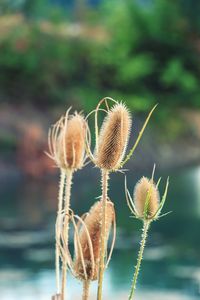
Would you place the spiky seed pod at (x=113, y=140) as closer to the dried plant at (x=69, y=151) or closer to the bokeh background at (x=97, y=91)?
the dried plant at (x=69, y=151)

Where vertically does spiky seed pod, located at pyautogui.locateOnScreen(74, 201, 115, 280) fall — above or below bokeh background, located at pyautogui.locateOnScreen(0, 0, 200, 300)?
below

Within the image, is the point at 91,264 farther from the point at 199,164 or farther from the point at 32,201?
the point at 199,164

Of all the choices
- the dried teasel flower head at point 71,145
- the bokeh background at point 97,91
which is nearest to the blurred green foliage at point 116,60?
the bokeh background at point 97,91

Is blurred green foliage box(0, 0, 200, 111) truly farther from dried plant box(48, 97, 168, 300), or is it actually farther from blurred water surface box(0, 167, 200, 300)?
dried plant box(48, 97, 168, 300)

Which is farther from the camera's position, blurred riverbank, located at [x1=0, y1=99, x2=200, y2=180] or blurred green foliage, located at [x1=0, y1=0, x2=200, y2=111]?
blurred green foliage, located at [x1=0, y1=0, x2=200, y2=111]

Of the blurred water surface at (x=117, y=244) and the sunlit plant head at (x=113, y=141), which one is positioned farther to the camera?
the blurred water surface at (x=117, y=244)

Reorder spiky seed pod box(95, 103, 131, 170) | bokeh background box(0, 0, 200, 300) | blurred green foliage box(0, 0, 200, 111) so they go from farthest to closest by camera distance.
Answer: blurred green foliage box(0, 0, 200, 111) → bokeh background box(0, 0, 200, 300) → spiky seed pod box(95, 103, 131, 170)

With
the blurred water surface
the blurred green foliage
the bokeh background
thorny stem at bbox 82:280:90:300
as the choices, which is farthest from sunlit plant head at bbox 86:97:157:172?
the blurred green foliage
